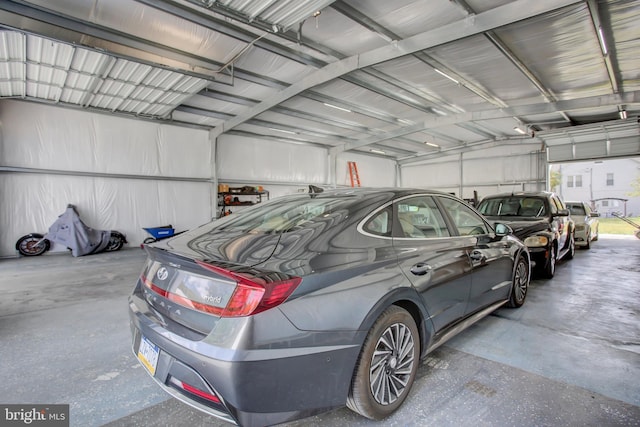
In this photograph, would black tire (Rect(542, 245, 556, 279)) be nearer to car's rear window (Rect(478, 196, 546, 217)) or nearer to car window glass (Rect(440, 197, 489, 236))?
car's rear window (Rect(478, 196, 546, 217))

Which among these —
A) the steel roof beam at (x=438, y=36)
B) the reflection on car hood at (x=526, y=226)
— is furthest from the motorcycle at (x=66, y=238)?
the reflection on car hood at (x=526, y=226)

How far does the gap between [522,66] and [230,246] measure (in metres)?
7.74

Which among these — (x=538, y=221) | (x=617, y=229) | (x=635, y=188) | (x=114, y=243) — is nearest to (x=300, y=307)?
(x=538, y=221)

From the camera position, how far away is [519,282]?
3.59m

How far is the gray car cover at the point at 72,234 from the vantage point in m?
7.85

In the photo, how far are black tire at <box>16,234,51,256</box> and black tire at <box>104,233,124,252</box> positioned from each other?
1.32 metres

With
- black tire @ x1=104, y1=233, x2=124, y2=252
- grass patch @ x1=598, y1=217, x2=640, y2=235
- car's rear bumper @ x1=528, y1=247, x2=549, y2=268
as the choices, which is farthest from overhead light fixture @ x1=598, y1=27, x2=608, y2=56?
grass patch @ x1=598, y1=217, x2=640, y2=235

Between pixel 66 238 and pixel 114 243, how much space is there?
1.09 metres

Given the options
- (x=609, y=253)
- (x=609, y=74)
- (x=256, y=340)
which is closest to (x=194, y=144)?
(x=256, y=340)

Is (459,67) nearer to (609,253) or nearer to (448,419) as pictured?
(609,253)

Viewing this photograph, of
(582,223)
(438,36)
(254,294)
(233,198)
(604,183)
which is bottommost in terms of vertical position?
(582,223)

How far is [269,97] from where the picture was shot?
27.7 feet

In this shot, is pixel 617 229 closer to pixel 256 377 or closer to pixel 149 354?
pixel 256 377

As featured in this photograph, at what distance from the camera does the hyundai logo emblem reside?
1.64 m
